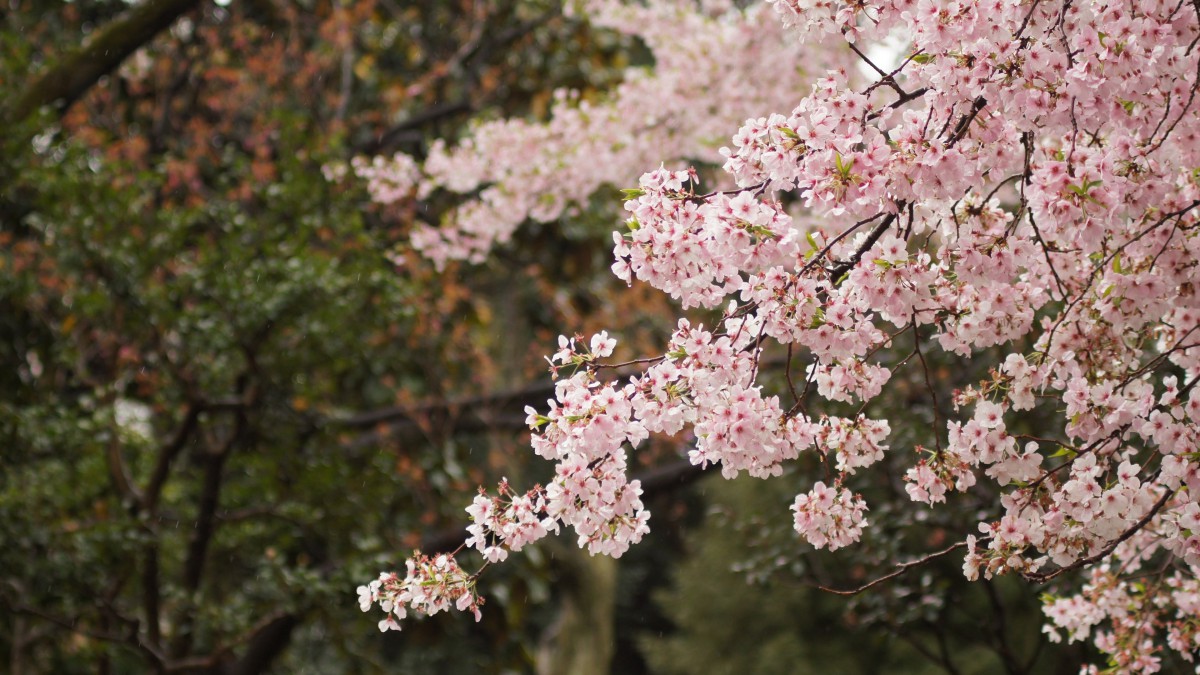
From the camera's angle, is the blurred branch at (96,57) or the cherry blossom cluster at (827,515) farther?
the blurred branch at (96,57)

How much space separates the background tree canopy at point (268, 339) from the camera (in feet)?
16.3

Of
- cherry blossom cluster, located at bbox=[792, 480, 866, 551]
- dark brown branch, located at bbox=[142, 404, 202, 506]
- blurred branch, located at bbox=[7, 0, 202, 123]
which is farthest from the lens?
dark brown branch, located at bbox=[142, 404, 202, 506]

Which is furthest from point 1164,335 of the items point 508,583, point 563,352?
point 508,583

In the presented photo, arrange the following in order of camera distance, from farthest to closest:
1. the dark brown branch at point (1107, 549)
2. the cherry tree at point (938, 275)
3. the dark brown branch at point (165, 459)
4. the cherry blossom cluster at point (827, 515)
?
the dark brown branch at point (165, 459) → the cherry blossom cluster at point (827, 515) → the dark brown branch at point (1107, 549) → the cherry tree at point (938, 275)

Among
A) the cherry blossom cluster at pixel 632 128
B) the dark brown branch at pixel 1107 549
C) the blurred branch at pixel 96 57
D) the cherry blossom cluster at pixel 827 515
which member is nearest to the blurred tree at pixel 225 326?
the blurred branch at pixel 96 57

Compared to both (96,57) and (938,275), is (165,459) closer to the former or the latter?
(96,57)

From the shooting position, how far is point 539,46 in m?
8.00

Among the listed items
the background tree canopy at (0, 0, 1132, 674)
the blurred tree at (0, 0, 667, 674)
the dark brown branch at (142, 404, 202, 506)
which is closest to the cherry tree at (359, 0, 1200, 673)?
the background tree canopy at (0, 0, 1132, 674)

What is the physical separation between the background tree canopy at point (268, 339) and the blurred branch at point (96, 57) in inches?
0.5

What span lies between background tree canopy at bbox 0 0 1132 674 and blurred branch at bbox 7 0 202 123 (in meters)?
0.01

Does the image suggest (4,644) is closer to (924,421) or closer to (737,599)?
(924,421)

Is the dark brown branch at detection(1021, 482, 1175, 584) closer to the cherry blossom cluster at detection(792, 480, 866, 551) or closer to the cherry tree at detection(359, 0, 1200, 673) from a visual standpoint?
the cherry tree at detection(359, 0, 1200, 673)

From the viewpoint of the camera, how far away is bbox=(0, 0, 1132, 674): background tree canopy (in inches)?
195

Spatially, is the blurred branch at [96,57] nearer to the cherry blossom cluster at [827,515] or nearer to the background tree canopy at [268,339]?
the background tree canopy at [268,339]
